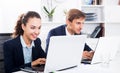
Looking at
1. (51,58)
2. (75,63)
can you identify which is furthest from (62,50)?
(75,63)

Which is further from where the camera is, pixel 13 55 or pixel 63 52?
pixel 13 55

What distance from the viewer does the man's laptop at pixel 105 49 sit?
→ 80.9 inches

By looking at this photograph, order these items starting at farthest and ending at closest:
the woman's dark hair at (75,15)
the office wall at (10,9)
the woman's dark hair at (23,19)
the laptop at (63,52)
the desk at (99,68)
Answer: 1. the office wall at (10,9)
2. the woman's dark hair at (75,15)
3. the woman's dark hair at (23,19)
4. the desk at (99,68)
5. the laptop at (63,52)

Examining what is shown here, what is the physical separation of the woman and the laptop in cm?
21

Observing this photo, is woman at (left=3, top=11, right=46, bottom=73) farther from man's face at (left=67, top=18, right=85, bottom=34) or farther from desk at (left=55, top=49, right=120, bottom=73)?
man's face at (left=67, top=18, right=85, bottom=34)

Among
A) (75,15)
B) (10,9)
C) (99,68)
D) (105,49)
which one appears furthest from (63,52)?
A: (10,9)

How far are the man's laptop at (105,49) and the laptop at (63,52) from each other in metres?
0.26

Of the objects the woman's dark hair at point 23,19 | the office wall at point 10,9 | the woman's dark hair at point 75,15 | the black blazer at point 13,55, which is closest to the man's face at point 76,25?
the woman's dark hair at point 75,15

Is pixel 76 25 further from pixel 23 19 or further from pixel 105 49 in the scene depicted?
pixel 23 19

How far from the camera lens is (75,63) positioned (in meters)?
1.88

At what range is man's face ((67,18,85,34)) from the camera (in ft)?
8.07

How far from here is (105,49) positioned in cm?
211

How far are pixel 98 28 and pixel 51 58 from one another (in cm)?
255

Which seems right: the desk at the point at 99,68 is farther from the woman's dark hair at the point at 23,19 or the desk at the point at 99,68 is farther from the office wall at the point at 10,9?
the office wall at the point at 10,9
